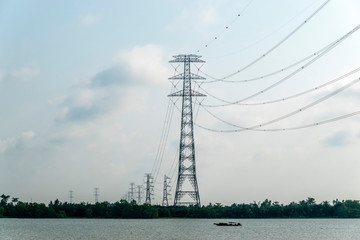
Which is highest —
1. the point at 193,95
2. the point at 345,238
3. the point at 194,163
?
the point at 193,95

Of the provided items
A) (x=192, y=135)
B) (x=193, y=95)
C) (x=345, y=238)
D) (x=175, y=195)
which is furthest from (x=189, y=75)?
(x=345, y=238)

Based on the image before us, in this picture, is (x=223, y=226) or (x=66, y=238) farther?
(x=223, y=226)

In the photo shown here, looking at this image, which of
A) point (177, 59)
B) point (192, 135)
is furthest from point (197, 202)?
point (177, 59)

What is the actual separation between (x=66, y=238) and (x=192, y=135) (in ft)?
112

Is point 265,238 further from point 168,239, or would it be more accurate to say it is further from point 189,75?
point 189,75

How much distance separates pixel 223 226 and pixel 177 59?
73.0m

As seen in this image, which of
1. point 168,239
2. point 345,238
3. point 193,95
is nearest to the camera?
point 168,239

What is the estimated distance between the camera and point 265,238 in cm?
12019

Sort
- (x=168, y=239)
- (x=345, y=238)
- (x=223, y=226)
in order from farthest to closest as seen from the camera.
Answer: (x=223, y=226) < (x=345, y=238) < (x=168, y=239)

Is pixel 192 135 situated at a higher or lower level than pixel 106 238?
higher

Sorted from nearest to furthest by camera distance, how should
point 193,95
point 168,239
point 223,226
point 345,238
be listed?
point 168,239
point 193,95
point 345,238
point 223,226

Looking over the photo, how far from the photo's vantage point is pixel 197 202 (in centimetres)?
12606

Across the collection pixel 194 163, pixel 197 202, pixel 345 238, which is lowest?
pixel 345 238

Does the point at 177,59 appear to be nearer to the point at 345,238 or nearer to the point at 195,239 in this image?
the point at 195,239
